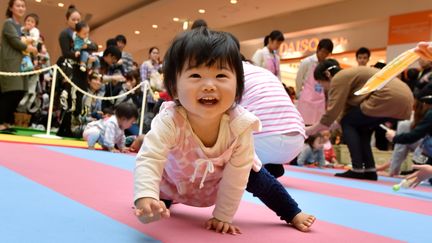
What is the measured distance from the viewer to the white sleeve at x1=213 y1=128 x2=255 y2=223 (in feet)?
4.69

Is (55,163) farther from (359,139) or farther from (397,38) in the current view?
(397,38)

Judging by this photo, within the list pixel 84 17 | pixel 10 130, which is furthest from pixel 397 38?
pixel 84 17

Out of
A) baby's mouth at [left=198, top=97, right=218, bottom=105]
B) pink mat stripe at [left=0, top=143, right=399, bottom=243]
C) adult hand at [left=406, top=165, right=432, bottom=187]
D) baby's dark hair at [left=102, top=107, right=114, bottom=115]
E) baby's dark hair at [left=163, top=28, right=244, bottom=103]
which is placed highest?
baby's dark hair at [left=163, top=28, right=244, bottom=103]

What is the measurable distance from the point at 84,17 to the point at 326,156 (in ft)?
43.3

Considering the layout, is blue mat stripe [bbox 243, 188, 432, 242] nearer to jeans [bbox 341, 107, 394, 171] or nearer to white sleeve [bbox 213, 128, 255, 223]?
white sleeve [bbox 213, 128, 255, 223]

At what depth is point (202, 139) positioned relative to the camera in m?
1.47

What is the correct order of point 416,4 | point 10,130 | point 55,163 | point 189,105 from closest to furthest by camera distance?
point 189,105, point 55,163, point 10,130, point 416,4

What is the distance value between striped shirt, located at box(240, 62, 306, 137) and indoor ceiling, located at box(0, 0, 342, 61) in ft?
31.6

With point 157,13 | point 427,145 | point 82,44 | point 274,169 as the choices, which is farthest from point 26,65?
point 157,13

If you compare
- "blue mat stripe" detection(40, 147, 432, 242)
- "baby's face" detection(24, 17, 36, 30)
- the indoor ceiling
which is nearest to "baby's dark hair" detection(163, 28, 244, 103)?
"blue mat stripe" detection(40, 147, 432, 242)

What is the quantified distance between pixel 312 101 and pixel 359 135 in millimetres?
1563

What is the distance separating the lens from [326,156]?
22.4 ft

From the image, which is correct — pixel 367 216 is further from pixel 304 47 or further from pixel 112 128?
pixel 304 47

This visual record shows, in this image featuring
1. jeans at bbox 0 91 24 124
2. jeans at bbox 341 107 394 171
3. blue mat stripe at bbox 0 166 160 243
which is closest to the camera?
blue mat stripe at bbox 0 166 160 243
